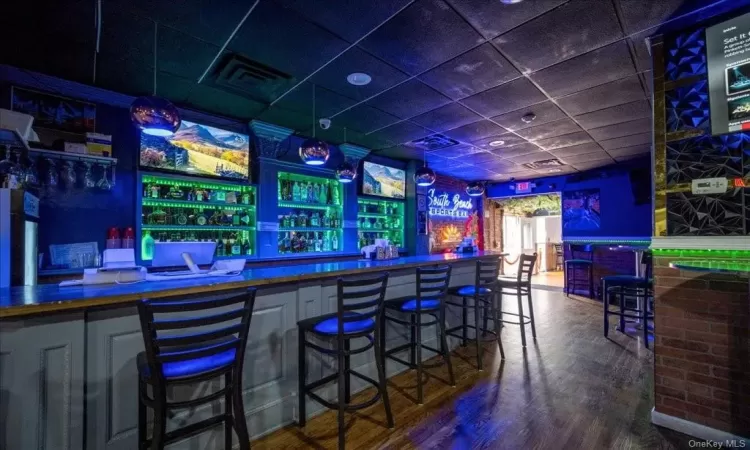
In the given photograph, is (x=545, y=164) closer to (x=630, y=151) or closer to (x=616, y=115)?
(x=630, y=151)

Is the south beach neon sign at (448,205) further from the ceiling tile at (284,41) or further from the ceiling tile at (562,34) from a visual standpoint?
the ceiling tile at (284,41)

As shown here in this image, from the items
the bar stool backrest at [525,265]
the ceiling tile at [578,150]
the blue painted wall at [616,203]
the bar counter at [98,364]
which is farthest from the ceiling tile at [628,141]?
the bar counter at [98,364]

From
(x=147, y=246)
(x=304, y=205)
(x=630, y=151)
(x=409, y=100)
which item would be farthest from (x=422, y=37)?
(x=630, y=151)

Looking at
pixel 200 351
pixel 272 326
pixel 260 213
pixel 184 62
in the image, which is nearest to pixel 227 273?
pixel 272 326

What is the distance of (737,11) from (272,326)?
12.9 ft

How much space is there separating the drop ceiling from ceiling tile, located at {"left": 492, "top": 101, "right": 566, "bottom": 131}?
0.08 ft

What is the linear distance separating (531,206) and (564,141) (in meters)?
6.46

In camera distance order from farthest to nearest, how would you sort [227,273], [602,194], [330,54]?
1. [602,194]
2. [330,54]
3. [227,273]

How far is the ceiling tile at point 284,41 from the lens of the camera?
97.2 inches

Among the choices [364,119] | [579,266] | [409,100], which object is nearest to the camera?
[409,100]

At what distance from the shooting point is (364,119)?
15.3 ft

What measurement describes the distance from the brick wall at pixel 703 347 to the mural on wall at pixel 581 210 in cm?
651

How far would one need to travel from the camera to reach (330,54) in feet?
9.75

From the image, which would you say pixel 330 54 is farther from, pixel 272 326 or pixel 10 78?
pixel 10 78
